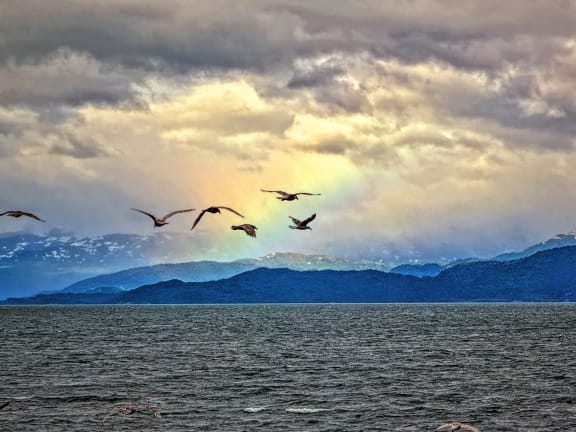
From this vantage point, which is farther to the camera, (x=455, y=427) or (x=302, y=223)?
(x=455, y=427)

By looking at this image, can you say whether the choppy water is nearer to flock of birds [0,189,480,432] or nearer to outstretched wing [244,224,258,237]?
flock of birds [0,189,480,432]

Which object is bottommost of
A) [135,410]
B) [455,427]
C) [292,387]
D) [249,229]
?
[455,427]

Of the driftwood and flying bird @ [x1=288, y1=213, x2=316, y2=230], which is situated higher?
flying bird @ [x1=288, y1=213, x2=316, y2=230]

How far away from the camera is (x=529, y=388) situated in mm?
95375

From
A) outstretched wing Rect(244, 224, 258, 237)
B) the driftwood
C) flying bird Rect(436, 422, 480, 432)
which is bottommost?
flying bird Rect(436, 422, 480, 432)

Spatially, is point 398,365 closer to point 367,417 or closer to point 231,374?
point 231,374

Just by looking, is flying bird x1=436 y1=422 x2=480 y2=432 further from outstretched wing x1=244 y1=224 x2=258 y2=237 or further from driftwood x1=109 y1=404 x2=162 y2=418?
outstretched wing x1=244 y1=224 x2=258 y2=237

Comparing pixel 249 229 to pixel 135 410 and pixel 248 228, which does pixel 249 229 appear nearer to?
pixel 248 228

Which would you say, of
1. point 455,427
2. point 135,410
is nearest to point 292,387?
point 135,410

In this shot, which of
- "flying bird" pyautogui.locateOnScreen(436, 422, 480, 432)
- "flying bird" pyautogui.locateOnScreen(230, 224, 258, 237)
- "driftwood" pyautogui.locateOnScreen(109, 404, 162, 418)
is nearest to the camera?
"flying bird" pyautogui.locateOnScreen(230, 224, 258, 237)

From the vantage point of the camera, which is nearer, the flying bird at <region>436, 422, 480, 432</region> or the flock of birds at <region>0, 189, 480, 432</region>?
the flock of birds at <region>0, 189, 480, 432</region>

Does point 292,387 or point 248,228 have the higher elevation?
point 248,228

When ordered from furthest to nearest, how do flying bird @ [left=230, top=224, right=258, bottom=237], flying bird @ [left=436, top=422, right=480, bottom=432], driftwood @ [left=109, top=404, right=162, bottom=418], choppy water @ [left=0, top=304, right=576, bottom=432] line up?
driftwood @ [left=109, top=404, right=162, bottom=418] → choppy water @ [left=0, top=304, right=576, bottom=432] → flying bird @ [left=436, top=422, right=480, bottom=432] → flying bird @ [left=230, top=224, right=258, bottom=237]

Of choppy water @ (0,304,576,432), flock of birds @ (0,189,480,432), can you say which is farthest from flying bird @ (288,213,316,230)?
choppy water @ (0,304,576,432)
